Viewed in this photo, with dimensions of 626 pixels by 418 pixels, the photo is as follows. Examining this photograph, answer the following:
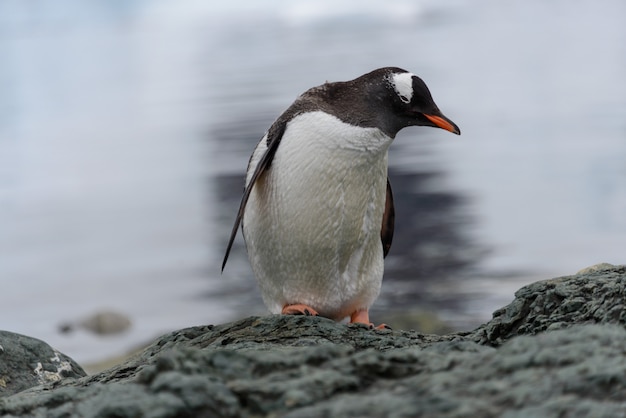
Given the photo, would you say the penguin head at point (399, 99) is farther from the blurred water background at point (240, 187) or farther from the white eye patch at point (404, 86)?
the blurred water background at point (240, 187)

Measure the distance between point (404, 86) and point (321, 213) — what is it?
1.77ft

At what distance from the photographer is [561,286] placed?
107 inches

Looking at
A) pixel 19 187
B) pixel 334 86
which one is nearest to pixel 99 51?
pixel 19 187

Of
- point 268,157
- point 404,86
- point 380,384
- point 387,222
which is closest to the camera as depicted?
point 380,384

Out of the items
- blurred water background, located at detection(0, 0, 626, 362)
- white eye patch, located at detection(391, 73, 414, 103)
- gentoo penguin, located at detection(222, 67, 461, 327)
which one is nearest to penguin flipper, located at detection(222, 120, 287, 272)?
gentoo penguin, located at detection(222, 67, 461, 327)

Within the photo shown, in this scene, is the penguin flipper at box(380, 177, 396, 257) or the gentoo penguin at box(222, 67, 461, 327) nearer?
the gentoo penguin at box(222, 67, 461, 327)

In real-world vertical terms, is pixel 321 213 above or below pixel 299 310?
above

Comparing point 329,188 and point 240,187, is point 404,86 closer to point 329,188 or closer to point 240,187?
point 329,188

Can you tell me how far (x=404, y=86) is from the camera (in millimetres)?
3799

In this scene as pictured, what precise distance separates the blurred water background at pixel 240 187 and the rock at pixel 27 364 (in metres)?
4.93

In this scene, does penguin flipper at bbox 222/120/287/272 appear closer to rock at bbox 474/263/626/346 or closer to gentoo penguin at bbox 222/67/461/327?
gentoo penguin at bbox 222/67/461/327

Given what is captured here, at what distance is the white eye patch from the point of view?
12.5ft

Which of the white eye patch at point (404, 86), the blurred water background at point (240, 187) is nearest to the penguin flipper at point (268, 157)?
the white eye patch at point (404, 86)

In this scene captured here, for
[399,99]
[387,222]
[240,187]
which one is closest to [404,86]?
[399,99]
